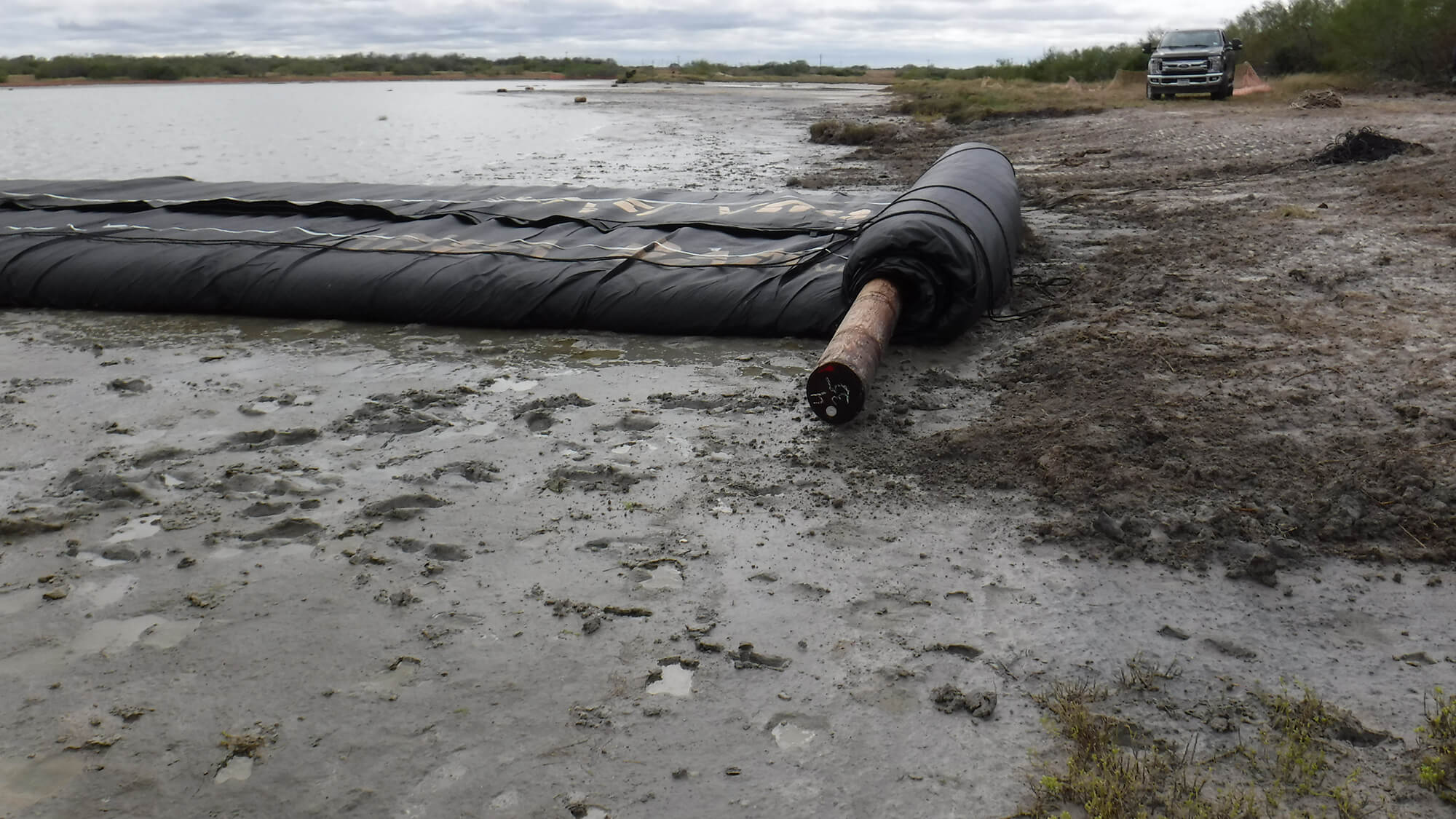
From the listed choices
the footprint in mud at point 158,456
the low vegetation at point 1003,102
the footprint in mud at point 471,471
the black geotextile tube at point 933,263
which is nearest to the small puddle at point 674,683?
the footprint in mud at point 471,471

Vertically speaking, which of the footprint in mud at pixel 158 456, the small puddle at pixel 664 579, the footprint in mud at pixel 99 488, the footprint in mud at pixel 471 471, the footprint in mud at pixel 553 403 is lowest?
the small puddle at pixel 664 579

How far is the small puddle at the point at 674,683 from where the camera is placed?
226 centimetres

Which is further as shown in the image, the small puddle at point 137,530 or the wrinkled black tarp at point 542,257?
the wrinkled black tarp at point 542,257

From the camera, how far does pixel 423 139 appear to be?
62.0 ft

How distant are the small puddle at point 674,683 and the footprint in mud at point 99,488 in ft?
6.28

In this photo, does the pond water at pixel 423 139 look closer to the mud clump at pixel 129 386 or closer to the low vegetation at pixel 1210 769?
the mud clump at pixel 129 386

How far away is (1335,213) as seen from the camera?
6.86 metres

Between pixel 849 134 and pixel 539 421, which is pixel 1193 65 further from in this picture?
pixel 539 421

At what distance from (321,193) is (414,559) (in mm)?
5545

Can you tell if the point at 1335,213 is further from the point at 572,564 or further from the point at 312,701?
the point at 312,701

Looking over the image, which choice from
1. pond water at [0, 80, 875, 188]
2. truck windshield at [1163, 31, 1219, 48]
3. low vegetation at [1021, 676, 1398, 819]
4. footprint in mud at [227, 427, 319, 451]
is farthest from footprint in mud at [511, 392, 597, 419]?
truck windshield at [1163, 31, 1219, 48]

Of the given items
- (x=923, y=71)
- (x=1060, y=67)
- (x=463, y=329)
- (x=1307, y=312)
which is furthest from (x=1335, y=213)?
(x=923, y=71)

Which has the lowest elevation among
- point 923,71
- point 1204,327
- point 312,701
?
point 312,701

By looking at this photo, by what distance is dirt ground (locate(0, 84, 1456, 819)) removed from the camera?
2.04 meters
